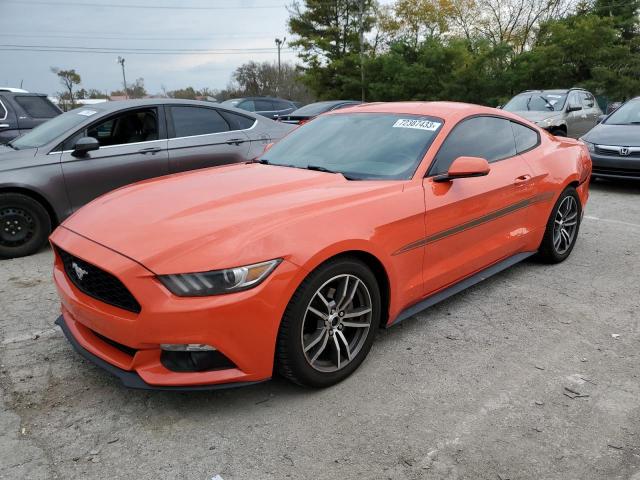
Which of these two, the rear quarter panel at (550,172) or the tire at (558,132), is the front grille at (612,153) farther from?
the rear quarter panel at (550,172)

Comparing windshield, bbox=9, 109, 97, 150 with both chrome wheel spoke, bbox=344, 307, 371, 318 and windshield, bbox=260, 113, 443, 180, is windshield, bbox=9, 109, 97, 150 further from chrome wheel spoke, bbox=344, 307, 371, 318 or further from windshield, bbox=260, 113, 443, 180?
chrome wheel spoke, bbox=344, 307, 371, 318

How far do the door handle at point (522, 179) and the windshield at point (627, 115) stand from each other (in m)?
5.80

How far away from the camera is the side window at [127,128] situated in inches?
214

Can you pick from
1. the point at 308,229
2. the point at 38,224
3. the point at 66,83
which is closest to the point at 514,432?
the point at 308,229

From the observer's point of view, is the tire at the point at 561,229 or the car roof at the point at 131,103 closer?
the tire at the point at 561,229

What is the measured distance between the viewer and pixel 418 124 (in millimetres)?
3486

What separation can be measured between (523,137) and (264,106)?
1525cm

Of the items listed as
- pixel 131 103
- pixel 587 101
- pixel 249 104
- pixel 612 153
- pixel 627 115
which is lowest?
pixel 612 153

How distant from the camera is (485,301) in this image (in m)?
3.86

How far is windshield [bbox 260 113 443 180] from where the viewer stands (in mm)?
3256

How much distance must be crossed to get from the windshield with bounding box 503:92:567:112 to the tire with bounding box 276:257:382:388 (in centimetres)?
1050

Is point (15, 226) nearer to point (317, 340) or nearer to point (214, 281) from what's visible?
point (214, 281)

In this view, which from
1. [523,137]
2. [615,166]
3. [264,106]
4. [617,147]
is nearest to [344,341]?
[523,137]

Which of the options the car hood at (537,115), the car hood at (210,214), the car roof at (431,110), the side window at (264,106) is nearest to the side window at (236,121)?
Result: the car roof at (431,110)
